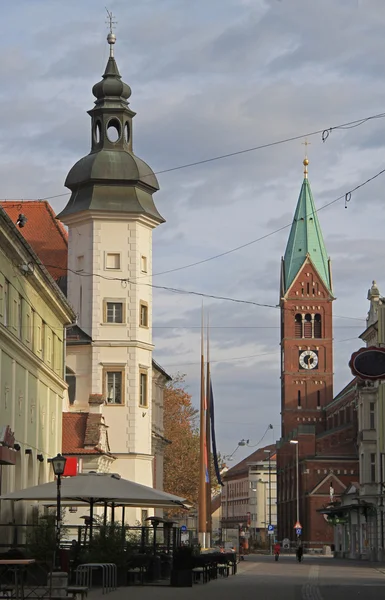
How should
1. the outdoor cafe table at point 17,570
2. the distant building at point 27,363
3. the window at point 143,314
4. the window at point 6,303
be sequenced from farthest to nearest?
the window at point 143,314, the window at point 6,303, the distant building at point 27,363, the outdoor cafe table at point 17,570

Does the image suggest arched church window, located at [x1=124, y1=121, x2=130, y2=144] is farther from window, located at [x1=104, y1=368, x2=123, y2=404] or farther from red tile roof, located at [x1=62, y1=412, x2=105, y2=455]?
red tile roof, located at [x1=62, y1=412, x2=105, y2=455]

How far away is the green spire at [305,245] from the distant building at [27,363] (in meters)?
107

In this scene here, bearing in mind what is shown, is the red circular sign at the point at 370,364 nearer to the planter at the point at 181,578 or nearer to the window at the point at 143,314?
the planter at the point at 181,578

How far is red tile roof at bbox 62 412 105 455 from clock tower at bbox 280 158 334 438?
9805 cm

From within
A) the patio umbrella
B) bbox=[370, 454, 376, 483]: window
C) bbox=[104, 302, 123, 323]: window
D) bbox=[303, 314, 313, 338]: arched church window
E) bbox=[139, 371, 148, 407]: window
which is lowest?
the patio umbrella

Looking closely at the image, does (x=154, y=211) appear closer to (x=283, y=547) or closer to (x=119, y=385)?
(x=119, y=385)

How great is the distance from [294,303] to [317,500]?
32.6 meters

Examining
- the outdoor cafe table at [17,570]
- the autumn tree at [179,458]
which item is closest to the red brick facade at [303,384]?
the autumn tree at [179,458]

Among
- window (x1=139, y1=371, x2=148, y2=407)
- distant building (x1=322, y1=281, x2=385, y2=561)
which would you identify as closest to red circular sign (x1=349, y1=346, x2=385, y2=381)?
window (x1=139, y1=371, x2=148, y2=407)

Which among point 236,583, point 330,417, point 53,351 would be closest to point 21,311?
point 53,351

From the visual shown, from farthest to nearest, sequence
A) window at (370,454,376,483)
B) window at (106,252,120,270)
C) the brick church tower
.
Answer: the brick church tower
window at (370,454,376,483)
window at (106,252,120,270)

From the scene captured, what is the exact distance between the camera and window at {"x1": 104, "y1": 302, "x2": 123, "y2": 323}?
2564 inches

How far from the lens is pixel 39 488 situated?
103 feet

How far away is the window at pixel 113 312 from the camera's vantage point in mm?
65125
